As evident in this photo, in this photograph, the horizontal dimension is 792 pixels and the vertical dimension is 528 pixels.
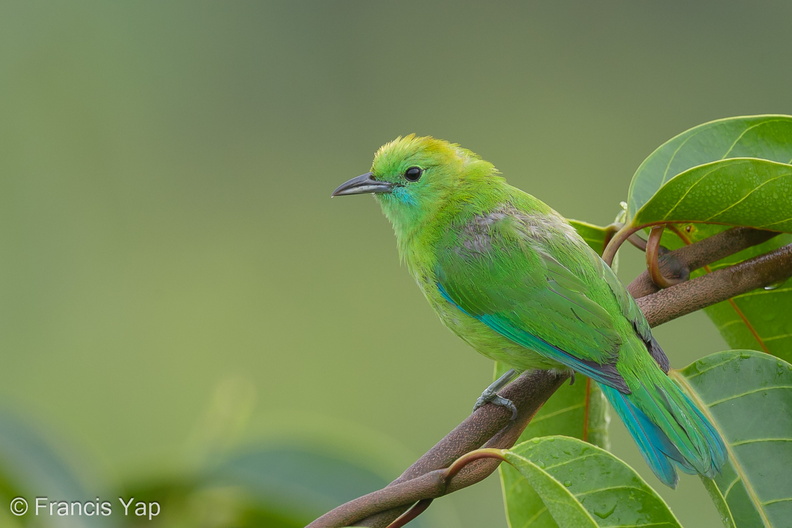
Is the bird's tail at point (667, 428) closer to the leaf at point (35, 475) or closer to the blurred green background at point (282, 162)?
the leaf at point (35, 475)

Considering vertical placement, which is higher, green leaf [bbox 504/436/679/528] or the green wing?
the green wing

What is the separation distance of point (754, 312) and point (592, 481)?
0.86 metres

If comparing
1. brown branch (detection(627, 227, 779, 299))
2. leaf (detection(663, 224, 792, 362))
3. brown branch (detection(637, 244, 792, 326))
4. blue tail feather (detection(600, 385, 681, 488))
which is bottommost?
blue tail feather (detection(600, 385, 681, 488))

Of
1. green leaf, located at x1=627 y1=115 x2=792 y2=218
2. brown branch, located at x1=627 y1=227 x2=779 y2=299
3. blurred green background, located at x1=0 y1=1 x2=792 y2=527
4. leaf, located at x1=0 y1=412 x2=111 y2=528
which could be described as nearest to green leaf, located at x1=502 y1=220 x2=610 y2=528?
green leaf, located at x1=627 y1=115 x2=792 y2=218

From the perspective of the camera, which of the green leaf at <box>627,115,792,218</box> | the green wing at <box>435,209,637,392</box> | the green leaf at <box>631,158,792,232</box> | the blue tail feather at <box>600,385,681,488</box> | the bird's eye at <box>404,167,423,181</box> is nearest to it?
the green leaf at <box>631,158,792,232</box>

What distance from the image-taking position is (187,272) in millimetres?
6648

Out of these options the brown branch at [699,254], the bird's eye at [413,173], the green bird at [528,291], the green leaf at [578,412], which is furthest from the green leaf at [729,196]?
the bird's eye at [413,173]

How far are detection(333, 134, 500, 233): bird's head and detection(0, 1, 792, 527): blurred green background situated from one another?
293 centimetres

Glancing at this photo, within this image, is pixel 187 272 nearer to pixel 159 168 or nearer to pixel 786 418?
pixel 159 168

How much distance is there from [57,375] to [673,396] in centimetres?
469

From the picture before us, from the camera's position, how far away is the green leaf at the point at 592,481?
1587 millimetres

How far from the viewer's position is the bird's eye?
119 inches

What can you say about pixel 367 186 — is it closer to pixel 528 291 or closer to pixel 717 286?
pixel 528 291

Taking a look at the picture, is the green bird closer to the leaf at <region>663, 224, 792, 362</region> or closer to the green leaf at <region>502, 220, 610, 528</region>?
the green leaf at <region>502, 220, 610, 528</region>
